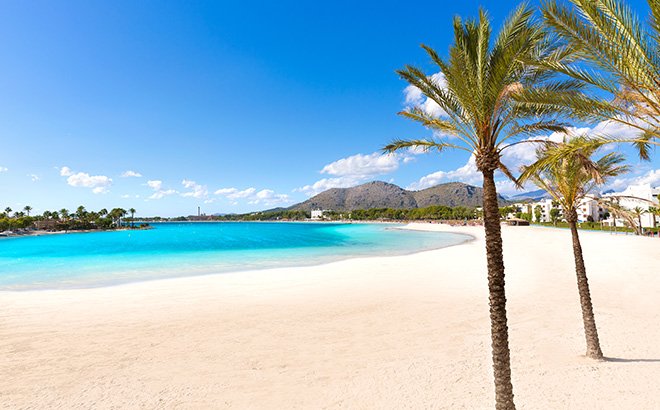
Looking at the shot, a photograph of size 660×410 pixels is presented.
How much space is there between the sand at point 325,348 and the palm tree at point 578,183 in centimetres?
104

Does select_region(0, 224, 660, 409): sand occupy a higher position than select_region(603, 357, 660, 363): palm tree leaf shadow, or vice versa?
select_region(603, 357, 660, 363): palm tree leaf shadow

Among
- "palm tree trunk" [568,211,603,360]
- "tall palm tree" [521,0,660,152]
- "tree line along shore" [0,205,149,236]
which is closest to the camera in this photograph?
"tall palm tree" [521,0,660,152]

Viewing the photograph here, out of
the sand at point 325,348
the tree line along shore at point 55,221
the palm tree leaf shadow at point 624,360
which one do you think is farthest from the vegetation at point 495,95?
the tree line along shore at point 55,221

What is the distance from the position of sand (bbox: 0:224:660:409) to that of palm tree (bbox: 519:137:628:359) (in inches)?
40.8

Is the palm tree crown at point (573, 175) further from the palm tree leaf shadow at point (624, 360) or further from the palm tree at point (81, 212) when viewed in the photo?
the palm tree at point (81, 212)

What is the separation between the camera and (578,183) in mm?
9008

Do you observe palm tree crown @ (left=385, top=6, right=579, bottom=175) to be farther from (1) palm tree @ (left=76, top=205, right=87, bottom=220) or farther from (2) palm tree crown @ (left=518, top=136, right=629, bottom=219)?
(1) palm tree @ (left=76, top=205, right=87, bottom=220)

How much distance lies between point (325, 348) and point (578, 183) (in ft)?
28.7

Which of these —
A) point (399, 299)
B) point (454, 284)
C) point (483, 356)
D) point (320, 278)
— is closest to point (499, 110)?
point (483, 356)

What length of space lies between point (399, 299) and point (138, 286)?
55.6 ft

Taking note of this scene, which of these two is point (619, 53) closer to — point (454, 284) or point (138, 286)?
point (454, 284)

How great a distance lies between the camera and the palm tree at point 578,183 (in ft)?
24.9

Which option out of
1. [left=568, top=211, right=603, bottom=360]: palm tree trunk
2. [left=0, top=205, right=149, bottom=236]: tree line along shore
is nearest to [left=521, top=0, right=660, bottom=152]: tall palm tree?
[left=568, top=211, right=603, bottom=360]: palm tree trunk

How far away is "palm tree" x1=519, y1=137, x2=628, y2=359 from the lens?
7578 mm
